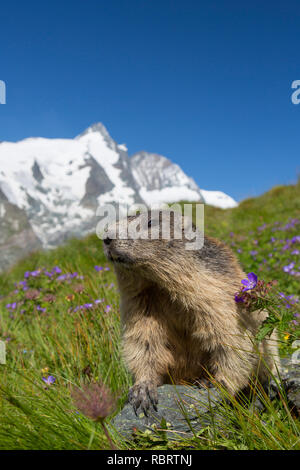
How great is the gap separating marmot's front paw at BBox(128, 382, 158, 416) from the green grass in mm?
359

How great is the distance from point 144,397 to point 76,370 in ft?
4.19

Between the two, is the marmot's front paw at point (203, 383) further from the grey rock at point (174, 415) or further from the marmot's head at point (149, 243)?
the marmot's head at point (149, 243)

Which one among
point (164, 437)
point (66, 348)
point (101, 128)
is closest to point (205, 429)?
point (164, 437)

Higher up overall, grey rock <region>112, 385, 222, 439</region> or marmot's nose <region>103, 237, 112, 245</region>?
marmot's nose <region>103, 237, 112, 245</region>

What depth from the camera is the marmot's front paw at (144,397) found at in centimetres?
296

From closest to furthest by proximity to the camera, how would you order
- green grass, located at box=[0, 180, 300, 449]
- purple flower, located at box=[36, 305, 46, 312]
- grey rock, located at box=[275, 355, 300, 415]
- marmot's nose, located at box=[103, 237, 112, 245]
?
green grass, located at box=[0, 180, 300, 449] → grey rock, located at box=[275, 355, 300, 415] → marmot's nose, located at box=[103, 237, 112, 245] → purple flower, located at box=[36, 305, 46, 312]

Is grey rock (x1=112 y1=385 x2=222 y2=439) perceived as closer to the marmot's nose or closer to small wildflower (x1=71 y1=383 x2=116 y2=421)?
small wildflower (x1=71 y1=383 x2=116 y2=421)

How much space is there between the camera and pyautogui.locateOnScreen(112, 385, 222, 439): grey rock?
8.57 ft

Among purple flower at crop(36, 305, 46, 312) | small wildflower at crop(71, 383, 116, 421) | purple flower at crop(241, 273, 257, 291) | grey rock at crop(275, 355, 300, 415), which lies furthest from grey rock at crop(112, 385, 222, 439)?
purple flower at crop(36, 305, 46, 312)

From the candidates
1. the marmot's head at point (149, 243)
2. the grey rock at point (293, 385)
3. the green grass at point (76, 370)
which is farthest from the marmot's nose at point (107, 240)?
the grey rock at point (293, 385)

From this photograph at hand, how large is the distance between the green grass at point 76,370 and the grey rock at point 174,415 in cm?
8

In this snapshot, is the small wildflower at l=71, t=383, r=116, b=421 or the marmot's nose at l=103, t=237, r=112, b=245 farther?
the marmot's nose at l=103, t=237, r=112, b=245

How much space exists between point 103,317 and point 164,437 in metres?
2.31

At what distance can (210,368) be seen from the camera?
323 centimetres
